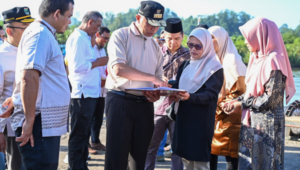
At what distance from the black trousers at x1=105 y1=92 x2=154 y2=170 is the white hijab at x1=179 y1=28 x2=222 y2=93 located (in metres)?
0.51

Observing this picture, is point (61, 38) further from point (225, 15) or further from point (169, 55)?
point (225, 15)

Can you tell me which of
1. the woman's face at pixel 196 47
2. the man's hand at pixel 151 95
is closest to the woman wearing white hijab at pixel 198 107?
the woman's face at pixel 196 47

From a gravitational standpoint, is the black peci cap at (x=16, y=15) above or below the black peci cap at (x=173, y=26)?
below

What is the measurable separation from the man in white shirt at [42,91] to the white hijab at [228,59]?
2130 mm

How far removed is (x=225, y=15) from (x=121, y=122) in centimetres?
14028

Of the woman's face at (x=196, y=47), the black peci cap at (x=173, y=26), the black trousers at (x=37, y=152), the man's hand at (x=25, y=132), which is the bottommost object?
the black trousers at (x=37, y=152)

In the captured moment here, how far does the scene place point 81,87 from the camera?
172 inches

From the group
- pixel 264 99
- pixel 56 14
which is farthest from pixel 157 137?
pixel 56 14

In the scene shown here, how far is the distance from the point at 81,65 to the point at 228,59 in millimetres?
1979

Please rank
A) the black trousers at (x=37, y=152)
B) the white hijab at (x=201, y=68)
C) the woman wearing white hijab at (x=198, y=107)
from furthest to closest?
the white hijab at (x=201, y=68) → the woman wearing white hijab at (x=198, y=107) → the black trousers at (x=37, y=152)

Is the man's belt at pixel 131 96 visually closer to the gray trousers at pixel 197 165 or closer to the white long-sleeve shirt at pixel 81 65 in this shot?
the gray trousers at pixel 197 165

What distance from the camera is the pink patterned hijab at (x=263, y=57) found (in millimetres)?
3348

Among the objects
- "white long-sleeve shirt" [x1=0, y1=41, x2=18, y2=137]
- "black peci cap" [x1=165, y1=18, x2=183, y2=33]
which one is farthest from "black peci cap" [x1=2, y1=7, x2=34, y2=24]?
"black peci cap" [x1=165, y1=18, x2=183, y2=33]

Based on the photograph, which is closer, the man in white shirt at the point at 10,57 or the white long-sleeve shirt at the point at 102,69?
the man in white shirt at the point at 10,57
